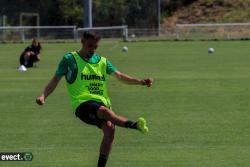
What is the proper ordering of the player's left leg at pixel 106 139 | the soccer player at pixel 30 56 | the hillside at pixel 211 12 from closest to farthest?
1. the player's left leg at pixel 106 139
2. the soccer player at pixel 30 56
3. the hillside at pixel 211 12

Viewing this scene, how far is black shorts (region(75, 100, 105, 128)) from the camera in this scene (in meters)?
9.42

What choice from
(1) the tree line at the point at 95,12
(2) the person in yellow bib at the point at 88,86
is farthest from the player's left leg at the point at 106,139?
(1) the tree line at the point at 95,12

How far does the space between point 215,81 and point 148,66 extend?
7957 mm

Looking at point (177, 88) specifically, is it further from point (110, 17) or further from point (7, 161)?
point (110, 17)

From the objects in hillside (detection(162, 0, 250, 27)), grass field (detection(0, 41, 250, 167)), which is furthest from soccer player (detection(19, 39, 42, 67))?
hillside (detection(162, 0, 250, 27))

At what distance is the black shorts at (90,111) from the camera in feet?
30.9

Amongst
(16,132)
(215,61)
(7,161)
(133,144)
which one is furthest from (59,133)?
(215,61)

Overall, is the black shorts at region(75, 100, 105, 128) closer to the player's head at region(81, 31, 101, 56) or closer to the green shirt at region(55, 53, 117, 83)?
the green shirt at region(55, 53, 117, 83)

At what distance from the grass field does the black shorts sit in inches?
55.9

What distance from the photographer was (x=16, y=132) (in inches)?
554

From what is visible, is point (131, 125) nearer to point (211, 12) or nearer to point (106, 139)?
point (106, 139)

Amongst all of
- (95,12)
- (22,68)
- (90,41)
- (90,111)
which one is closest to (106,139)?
(90,111)

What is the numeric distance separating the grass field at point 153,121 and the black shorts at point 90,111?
1.42 metres

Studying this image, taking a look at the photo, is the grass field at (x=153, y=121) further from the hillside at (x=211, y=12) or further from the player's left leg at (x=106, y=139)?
the hillside at (x=211, y=12)
